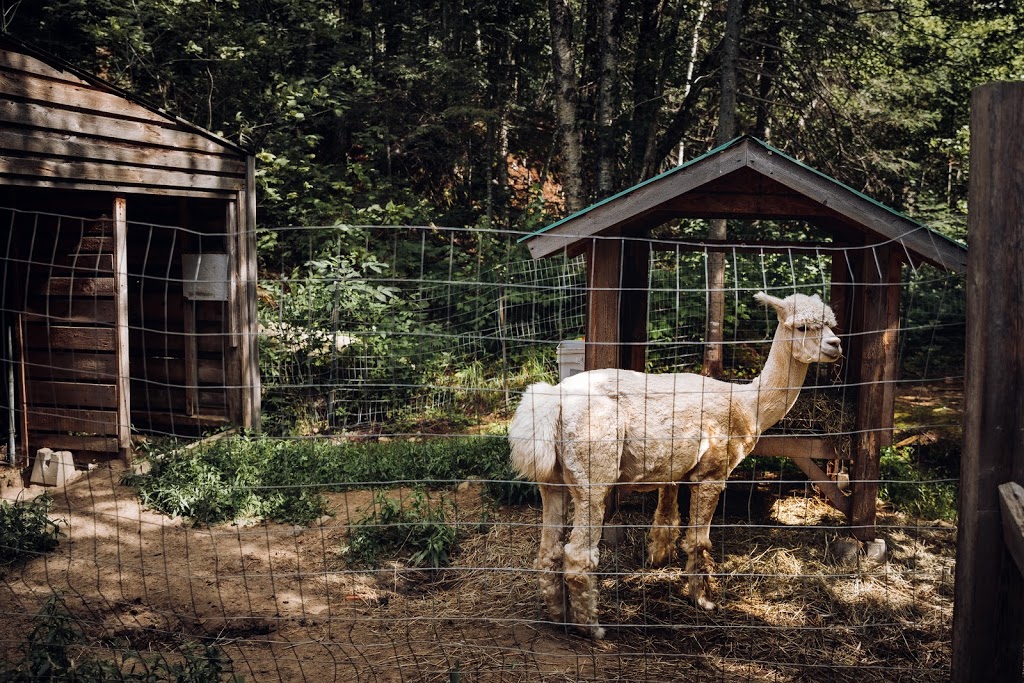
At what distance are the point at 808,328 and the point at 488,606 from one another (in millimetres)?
2669

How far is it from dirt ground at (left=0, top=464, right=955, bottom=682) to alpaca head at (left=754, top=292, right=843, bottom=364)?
1005 mm

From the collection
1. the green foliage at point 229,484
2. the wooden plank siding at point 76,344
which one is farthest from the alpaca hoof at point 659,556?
the wooden plank siding at point 76,344

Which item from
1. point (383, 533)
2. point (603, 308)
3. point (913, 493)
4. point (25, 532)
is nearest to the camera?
point (603, 308)

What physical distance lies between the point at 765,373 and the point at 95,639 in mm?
4347

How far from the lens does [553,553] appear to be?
498 cm

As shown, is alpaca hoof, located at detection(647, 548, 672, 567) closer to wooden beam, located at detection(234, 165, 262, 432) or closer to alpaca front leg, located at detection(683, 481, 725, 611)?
alpaca front leg, located at detection(683, 481, 725, 611)

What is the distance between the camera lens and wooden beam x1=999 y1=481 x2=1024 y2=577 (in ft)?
8.71

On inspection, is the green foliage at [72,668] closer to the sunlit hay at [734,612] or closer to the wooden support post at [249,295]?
the sunlit hay at [734,612]

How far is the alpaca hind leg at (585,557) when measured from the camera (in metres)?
4.75

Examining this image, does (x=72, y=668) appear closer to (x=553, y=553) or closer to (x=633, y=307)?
(x=553, y=553)

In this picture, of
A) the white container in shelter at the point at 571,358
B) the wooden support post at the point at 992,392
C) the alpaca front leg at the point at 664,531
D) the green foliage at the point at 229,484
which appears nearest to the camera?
the wooden support post at the point at 992,392

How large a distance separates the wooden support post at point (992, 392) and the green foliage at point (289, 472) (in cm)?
386

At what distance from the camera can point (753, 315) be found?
13.7 m

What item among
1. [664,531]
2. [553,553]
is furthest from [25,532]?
[664,531]
